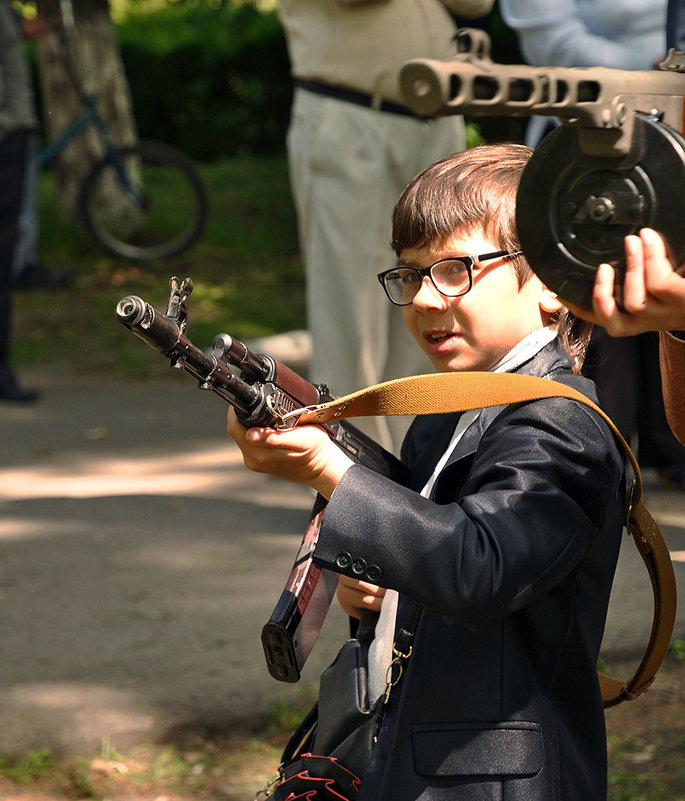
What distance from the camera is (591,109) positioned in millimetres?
1303

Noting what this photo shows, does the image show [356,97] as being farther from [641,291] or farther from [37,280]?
[37,280]

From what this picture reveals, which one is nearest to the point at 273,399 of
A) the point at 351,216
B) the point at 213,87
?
the point at 351,216

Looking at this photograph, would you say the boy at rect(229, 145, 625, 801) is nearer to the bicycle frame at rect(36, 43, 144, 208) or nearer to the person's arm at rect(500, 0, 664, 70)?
the person's arm at rect(500, 0, 664, 70)

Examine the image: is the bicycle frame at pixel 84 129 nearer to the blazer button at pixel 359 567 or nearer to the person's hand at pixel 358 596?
the person's hand at pixel 358 596

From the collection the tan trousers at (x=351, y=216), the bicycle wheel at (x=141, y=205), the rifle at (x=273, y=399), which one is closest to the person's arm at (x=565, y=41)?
the tan trousers at (x=351, y=216)

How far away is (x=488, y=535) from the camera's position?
1695 mm

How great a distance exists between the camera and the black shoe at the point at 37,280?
10.1 metres

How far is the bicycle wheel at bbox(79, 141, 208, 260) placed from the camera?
11.0 m

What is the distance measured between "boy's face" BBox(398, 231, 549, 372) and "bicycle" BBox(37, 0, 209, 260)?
9202 millimetres

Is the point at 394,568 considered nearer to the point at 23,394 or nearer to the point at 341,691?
the point at 341,691

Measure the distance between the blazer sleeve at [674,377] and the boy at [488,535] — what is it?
0.12 meters

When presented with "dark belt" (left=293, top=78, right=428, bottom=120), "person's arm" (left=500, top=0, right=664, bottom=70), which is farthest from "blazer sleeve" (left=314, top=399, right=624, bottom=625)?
"dark belt" (left=293, top=78, right=428, bottom=120)

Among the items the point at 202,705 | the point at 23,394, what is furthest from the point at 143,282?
the point at 202,705

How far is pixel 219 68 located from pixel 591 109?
585 inches
